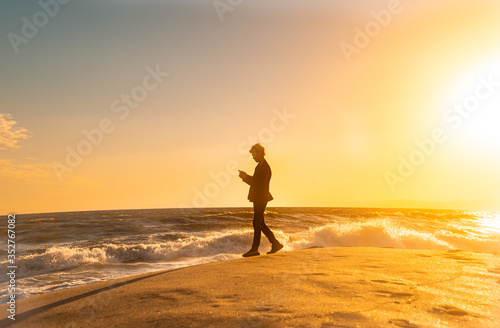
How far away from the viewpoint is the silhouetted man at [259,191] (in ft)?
22.6

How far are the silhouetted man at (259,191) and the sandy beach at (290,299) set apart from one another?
2.23 metres

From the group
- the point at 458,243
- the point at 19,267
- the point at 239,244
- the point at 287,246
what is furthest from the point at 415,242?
the point at 19,267

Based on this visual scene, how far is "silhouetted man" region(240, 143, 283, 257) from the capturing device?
6883mm

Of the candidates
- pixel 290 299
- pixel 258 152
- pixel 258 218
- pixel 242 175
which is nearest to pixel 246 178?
pixel 242 175

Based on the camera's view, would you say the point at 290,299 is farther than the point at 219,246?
No

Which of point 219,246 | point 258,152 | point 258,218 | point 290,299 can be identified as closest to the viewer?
point 290,299

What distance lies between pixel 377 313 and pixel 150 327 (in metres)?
1.69

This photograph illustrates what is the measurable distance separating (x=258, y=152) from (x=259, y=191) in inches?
32.2

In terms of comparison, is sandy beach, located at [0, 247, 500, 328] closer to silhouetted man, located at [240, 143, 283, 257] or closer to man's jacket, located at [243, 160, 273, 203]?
silhouetted man, located at [240, 143, 283, 257]

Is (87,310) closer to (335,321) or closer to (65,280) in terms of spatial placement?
(335,321)

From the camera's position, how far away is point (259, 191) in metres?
6.95

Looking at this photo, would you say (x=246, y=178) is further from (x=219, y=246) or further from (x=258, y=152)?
(x=219, y=246)

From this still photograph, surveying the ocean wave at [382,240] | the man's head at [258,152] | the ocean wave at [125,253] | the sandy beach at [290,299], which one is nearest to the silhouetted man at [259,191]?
the man's head at [258,152]

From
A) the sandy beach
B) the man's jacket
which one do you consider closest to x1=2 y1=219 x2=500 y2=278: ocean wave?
the man's jacket
